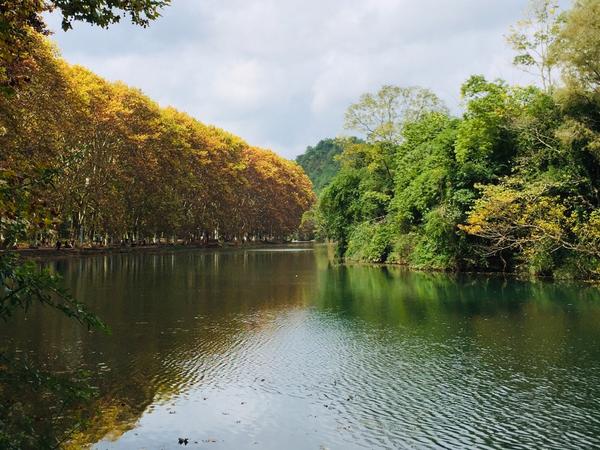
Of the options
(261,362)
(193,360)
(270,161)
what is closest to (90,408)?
(193,360)

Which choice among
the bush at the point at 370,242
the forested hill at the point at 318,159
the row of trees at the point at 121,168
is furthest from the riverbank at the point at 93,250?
the forested hill at the point at 318,159

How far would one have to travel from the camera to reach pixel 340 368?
1298 cm

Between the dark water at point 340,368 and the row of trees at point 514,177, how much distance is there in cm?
553

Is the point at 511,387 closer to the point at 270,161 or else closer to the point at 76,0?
the point at 76,0

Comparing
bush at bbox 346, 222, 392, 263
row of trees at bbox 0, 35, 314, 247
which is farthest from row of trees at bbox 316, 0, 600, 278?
row of trees at bbox 0, 35, 314, 247

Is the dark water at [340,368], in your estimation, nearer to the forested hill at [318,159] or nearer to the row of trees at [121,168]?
the row of trees at [121,168]

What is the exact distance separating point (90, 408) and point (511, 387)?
8.36 meters

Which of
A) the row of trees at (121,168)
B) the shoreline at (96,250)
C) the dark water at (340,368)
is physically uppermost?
the row of trees at (121,168)

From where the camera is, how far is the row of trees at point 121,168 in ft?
78.4

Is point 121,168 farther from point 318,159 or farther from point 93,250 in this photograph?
point 318,159

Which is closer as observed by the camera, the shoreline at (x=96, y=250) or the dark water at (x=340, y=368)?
the dark water at (x=340, y=368)

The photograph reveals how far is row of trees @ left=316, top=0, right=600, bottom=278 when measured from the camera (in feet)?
91.3

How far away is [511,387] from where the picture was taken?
36.7 feet

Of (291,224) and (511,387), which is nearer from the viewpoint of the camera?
(511,387)
